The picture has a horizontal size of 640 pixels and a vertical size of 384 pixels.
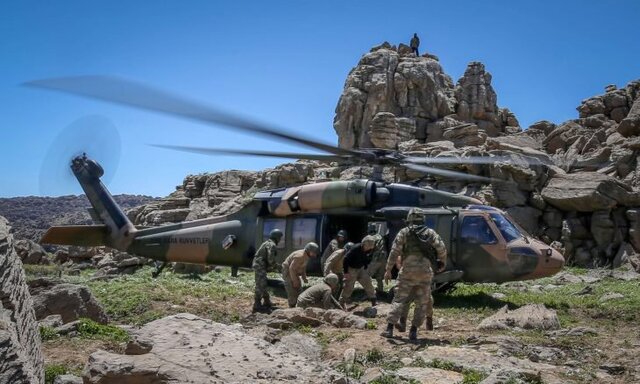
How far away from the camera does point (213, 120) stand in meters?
6.92

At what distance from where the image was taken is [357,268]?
10.9 m

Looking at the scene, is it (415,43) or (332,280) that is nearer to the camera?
(332,280)

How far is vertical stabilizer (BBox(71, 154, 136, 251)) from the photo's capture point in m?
16.4

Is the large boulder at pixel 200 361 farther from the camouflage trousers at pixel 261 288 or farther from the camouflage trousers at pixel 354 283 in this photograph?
the camouflage trousers at pixel 354 283

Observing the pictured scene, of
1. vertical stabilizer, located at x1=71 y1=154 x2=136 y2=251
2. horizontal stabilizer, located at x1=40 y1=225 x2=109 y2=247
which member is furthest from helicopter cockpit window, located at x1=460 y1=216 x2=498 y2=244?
horizontal stabilizer, located at x1=40 y1=225 x2=109 y2=247

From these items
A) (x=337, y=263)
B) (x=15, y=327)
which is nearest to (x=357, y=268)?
(x=337, y=263)

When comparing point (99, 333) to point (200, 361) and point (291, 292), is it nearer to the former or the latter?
point (200, 361)

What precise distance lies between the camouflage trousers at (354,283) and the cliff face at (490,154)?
147 inches

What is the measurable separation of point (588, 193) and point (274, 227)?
12.8m

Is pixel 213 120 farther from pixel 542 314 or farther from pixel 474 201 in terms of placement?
pixel 474 201

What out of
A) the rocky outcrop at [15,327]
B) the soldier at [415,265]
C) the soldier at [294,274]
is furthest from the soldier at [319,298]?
the rocky outcrop at [15,327]

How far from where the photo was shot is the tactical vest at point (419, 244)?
301 inches

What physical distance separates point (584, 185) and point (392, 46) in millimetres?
34791

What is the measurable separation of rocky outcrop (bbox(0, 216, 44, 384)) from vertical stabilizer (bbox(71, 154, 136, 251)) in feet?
41.9
